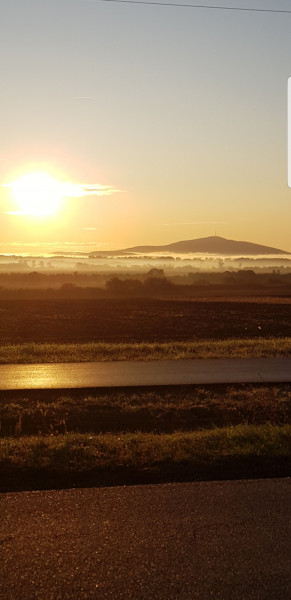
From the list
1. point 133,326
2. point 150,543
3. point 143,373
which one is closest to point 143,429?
point 143,373

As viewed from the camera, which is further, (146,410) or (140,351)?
(140,351)

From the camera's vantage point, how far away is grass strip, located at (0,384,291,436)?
993cm

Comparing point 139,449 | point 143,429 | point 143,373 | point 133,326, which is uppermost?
point 139,449

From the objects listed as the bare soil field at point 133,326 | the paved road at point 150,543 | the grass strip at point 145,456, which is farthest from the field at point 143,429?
the bare soil field at point 133,326

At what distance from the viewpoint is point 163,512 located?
548 centimetres

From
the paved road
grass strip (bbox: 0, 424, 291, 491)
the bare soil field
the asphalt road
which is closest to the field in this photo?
grass strip (bbox: 0, 424, 291, 491)

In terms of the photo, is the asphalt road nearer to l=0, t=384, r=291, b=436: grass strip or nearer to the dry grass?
l=0, t=384, r=291, b=436: grass strip

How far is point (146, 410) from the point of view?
420 inches

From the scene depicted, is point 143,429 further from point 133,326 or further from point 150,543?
point 133,326

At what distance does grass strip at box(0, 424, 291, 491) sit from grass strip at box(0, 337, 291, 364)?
7584 mm

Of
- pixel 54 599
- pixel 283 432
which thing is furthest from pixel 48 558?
pixel 283 432

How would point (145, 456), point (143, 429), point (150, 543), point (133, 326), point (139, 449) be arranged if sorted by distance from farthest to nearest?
point (133, 326) < point (143, 429) < point (139, 449) < point (145, 456) < point (150, 543)

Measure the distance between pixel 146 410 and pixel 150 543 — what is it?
Result: 577 centimetres

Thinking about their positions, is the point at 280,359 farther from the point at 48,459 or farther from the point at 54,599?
the point at 54,599
